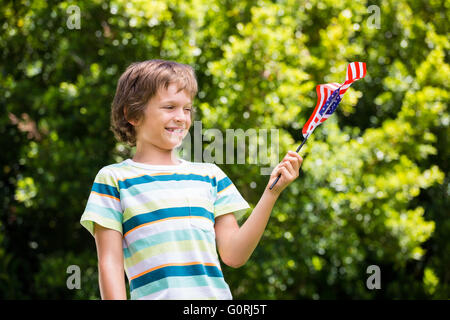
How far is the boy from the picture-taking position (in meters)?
1.43

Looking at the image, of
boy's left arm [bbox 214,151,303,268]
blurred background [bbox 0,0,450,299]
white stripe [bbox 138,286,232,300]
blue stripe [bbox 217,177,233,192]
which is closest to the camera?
white stripe [bbox 138,286,232,300]

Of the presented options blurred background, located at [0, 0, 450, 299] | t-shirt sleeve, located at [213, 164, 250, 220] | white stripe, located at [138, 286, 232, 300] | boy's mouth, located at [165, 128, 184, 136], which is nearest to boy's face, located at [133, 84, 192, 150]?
boy's mouth, located at [165, 128, 184, 136]

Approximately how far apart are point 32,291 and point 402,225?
2987 millimetres

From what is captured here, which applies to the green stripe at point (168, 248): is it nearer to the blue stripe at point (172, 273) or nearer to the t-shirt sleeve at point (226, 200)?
the blue stripe at point (172, 273)

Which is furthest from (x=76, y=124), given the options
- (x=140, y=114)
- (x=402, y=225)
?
(x=140, y=114)

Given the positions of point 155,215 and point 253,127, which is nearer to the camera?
point 155,215

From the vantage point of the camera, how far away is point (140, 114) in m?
1.62

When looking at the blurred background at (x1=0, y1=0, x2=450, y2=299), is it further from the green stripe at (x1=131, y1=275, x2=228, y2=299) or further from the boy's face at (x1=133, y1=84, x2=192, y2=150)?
the green stripe at (x1=131, y1=275, x2=228, y2=299)

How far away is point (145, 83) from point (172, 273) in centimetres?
53

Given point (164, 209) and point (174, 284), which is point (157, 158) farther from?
point (174, 284)

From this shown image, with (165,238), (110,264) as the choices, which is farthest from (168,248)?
(110,264)

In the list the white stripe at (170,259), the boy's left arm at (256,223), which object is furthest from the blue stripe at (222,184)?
the white stripe at (170,259)

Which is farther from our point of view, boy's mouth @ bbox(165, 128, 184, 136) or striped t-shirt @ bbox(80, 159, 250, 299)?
boy's mouth @ bbox(165, 128, 184, 136)

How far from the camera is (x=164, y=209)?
146 cm
